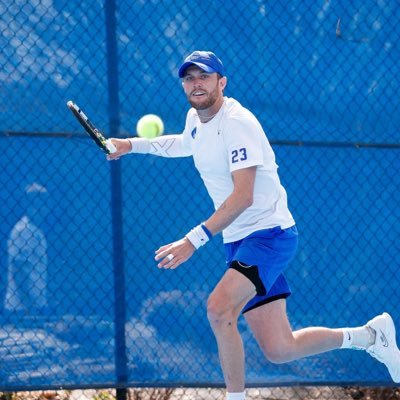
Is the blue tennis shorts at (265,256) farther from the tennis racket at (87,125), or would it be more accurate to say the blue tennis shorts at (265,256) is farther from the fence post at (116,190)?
the fence post at (116,190)

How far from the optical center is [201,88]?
186 inches

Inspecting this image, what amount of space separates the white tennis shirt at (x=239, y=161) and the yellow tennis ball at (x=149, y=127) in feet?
1.85

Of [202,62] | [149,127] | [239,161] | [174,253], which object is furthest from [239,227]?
[149,127]

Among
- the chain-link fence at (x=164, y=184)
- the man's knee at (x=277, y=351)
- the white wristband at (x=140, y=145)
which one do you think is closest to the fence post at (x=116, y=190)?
the chain-link fence at (x=164, y=184)

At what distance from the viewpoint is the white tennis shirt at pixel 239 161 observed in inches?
181

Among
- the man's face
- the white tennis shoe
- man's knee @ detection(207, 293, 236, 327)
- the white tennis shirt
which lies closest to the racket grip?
the white tennis shirt

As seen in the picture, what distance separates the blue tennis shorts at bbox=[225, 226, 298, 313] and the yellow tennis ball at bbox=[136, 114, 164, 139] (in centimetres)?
91

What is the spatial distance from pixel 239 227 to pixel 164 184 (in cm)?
107

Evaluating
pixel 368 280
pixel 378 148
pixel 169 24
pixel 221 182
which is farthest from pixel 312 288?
pixel 169 24

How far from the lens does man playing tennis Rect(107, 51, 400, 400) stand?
4523 millimetres

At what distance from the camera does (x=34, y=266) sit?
18.5 ft

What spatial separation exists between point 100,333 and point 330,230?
147 centimetres

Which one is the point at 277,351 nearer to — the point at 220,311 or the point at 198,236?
the point at 220,311

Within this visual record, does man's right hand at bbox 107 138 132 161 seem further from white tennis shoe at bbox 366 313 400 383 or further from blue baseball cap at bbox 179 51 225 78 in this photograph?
white tennis shoe at bbox 366 313 400 383
